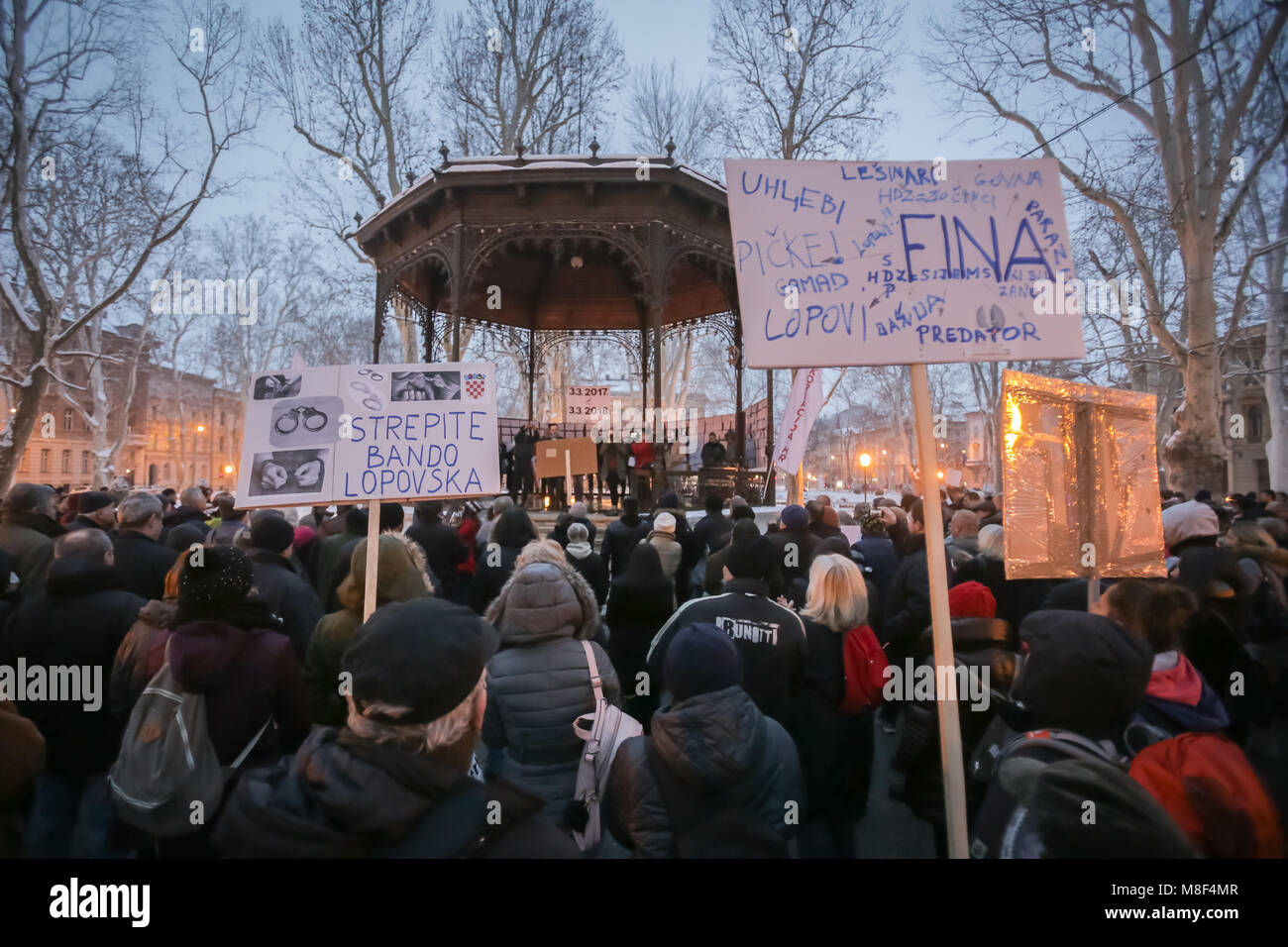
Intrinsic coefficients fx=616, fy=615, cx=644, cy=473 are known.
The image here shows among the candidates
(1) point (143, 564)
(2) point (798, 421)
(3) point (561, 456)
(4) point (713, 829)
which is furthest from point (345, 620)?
(3) point (561, 456)

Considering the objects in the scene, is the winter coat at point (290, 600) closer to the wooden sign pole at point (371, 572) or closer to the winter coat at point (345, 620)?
the winter coat at point (345, 620)

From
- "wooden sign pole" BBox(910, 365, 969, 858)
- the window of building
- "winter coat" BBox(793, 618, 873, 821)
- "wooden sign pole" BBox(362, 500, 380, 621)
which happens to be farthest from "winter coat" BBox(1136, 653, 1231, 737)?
the window of building

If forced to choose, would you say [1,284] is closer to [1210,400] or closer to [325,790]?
[325,790]

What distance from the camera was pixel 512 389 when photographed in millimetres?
43656

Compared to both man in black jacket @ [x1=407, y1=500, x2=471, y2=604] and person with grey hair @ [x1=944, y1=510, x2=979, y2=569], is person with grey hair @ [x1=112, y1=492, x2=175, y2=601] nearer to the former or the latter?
man in black jacket @ [x1=407, y1=500, x2=471, y2=604]

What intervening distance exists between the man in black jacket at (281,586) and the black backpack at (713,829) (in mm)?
2101

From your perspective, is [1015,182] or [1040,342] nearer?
→ [1040,342]

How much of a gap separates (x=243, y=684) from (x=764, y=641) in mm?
2052

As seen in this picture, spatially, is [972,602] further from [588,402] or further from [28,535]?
[588,402]

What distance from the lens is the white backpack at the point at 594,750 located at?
7.87 ft

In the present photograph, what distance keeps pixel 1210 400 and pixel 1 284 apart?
61.3 feet

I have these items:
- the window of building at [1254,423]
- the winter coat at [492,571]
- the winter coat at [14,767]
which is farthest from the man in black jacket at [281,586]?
the window of building at [1254,423]

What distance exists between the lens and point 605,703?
2.49m
